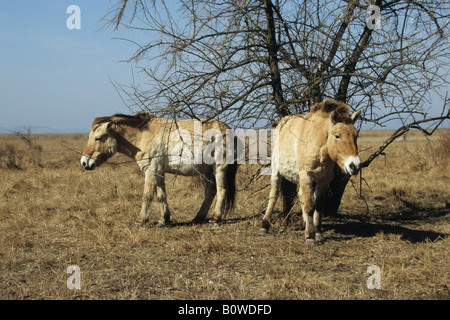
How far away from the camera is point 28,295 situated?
454 centimetres

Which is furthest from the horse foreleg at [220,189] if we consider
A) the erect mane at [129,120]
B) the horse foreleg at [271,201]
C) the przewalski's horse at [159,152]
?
the erect mane at [129,120]

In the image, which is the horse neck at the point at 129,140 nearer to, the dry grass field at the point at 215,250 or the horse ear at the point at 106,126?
the horse ear at the point at 106,126

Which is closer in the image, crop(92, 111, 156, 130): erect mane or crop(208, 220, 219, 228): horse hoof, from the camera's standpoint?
crop(208, 220, 219, 228): horse hoof

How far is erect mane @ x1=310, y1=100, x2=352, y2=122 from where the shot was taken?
618cm

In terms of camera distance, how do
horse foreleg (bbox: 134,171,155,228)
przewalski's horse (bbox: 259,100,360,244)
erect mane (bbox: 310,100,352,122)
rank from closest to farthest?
przewalski's horse (bbox: 259,100,360,244)
erect mane (bbox: 310,100,352,122)
horse foreleg (bbox: 134,171,155,228)

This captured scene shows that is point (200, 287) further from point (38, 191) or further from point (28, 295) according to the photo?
point (38, 191)

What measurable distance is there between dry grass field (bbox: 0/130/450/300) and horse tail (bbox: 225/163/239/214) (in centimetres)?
40

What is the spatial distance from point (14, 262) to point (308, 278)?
3882mm

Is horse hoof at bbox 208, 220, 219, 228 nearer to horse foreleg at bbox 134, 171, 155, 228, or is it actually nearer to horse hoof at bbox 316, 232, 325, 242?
horse foreleg at bbox 134, 171, 155, 228

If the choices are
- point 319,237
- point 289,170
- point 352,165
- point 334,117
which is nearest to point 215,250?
point 319,237

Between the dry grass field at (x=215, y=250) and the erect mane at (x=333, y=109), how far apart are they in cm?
174

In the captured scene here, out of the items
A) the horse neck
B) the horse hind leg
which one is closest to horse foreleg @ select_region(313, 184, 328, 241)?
the horse hind leg

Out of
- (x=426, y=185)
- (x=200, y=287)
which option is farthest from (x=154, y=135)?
(x=426, y=185)
